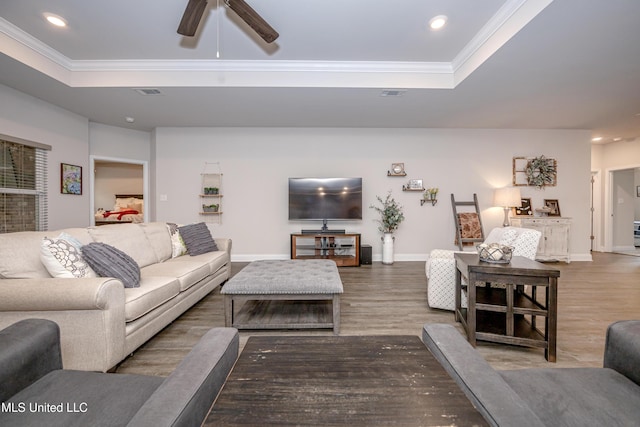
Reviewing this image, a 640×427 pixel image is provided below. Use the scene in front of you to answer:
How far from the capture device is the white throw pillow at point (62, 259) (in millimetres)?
1765

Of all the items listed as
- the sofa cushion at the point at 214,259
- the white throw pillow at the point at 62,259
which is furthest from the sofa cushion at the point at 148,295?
the sofa cushion at the point at 214,259

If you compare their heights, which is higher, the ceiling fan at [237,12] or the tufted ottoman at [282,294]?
the ceiling fan at [237,12]

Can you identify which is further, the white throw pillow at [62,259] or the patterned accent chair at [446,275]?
the patterned accent chair at [446,275]

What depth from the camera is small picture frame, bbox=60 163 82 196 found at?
4368 mm

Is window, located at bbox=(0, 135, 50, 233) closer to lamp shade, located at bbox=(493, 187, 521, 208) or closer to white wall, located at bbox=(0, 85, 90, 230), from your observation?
white wall, located at bbox=(0, 85, 90, 230)

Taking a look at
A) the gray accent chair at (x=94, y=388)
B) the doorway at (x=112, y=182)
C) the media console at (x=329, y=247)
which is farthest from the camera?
the doorway at (x=112, y=182)

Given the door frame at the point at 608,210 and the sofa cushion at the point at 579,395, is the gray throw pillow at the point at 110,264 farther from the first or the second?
the door frame at the point at 608,210

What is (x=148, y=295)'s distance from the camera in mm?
1924

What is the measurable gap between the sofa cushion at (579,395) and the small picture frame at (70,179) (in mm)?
6076

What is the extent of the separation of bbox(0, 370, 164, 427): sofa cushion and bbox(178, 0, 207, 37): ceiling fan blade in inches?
91.1

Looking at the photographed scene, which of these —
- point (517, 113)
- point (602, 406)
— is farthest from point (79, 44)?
point (517, 113)

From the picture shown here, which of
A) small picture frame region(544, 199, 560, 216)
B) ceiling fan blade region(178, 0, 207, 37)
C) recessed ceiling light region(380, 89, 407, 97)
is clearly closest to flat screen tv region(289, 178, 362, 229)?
recessed ceiling light region(380, 89, 407, 97)

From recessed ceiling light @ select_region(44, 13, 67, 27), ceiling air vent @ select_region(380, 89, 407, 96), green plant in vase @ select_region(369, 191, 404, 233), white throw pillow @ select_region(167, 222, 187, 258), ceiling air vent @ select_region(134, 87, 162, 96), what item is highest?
recessed ceiling light @ select_region(44, 13, 67, 27)

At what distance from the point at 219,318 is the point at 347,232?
10.2 feet
